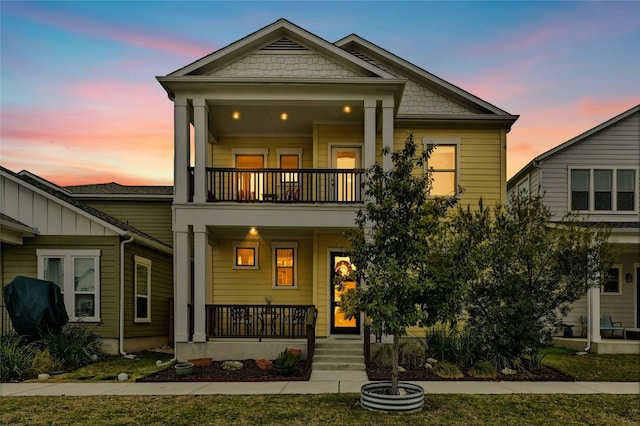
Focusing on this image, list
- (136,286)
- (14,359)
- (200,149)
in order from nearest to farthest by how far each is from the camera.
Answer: (14,359) < (200,149) < (136,286)

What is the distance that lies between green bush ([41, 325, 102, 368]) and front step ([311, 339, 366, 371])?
563 cm

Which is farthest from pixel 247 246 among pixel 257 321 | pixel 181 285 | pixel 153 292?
pixel 153 292

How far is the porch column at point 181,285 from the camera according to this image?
41.0ft

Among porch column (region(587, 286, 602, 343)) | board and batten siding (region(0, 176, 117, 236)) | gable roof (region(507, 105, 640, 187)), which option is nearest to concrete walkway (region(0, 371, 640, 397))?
porch column (region(587, 286, 602, 343))

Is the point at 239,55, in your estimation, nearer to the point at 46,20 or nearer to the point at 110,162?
the point at 46,20

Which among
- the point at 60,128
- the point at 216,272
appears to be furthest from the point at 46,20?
the point at 216,272

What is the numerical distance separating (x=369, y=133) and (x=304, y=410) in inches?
290

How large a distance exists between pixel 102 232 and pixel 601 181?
53.4ft

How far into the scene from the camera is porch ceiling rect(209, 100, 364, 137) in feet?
44.1

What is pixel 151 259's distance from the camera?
16.7 metres

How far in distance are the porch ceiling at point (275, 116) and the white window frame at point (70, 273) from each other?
5.04 m

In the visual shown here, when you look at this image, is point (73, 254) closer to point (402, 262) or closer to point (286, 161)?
point (286, 161)

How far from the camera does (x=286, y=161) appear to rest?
52.8 feet

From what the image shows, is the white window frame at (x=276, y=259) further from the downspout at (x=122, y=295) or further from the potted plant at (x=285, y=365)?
the potted plant at (x=285, y=365)
